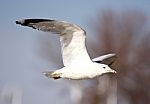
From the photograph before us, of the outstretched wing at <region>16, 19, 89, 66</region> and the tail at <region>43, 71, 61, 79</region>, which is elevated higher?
the outstretched wing at <region>16, 19, 89, 66</region>

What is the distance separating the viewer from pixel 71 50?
2928mm

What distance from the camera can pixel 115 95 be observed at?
893 centimetres

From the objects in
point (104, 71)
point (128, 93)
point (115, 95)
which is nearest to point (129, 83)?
point (128, 93)

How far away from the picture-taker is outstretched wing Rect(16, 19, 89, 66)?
2660 millimetres

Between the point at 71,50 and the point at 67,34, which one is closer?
the point at 67,34

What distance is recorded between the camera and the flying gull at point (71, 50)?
268cm

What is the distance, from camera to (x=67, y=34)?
282 cm

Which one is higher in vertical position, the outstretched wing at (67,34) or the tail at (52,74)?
the outstretched wing at (67,34)

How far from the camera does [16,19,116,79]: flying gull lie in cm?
268

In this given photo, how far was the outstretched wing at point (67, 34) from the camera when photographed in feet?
8.73

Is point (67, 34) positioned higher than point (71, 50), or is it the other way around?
point (67, 34)

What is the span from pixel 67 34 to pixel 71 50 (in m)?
0.16

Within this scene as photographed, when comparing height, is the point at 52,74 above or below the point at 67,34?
below

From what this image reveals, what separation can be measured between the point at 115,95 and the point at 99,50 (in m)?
1.27
